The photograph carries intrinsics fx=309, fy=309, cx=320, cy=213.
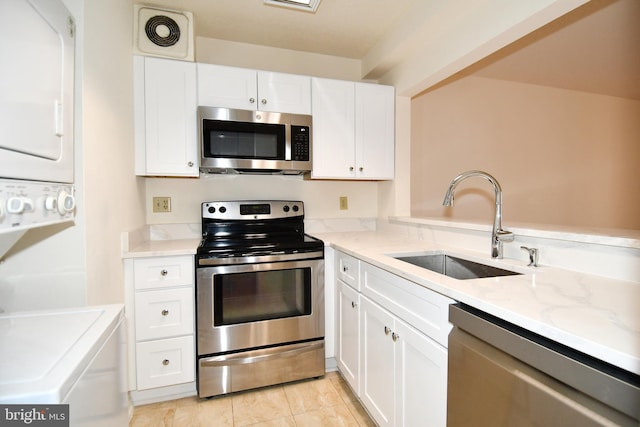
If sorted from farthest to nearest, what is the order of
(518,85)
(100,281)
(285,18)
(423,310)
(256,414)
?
(518,85)
(285,18)
(256,414)
(100,281)
(423,310)

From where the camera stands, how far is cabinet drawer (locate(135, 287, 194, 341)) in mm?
1721

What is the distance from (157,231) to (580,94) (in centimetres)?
466

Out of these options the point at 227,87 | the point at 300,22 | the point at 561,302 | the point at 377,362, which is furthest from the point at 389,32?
the point at 377,362

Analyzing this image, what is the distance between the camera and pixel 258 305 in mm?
1883

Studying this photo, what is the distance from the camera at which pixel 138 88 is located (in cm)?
190

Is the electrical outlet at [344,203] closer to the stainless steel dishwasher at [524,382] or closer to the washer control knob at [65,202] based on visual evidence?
the stainless steel dishwasher at [524,382]

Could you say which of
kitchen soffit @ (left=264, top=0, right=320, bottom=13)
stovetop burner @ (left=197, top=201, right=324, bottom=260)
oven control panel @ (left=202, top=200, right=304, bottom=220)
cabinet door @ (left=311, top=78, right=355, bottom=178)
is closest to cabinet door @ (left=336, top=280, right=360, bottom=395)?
stovetop burner @ (left=197, top=201, right=324, bottom=260)

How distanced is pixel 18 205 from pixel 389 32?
89.8 inches

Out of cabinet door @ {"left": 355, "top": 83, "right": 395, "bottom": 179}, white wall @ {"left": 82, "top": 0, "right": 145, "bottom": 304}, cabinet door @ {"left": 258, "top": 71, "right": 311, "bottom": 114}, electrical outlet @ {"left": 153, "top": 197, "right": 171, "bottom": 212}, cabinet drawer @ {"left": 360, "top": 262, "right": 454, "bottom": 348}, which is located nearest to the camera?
cabinet drawer @ {"left": 360, "top": 262, "right": 454, "bottom": 348}

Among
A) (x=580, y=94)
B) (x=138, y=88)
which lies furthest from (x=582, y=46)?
(x=138, y=88)

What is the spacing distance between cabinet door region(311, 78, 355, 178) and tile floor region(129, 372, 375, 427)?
1422mm

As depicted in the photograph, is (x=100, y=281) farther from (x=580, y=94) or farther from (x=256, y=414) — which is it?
(x=580, y=94)

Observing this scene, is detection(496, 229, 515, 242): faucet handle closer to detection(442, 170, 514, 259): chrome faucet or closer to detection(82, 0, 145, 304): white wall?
detection(442, 170, 514, 259): chrome faucet

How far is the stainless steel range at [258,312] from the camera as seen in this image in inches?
70.1
